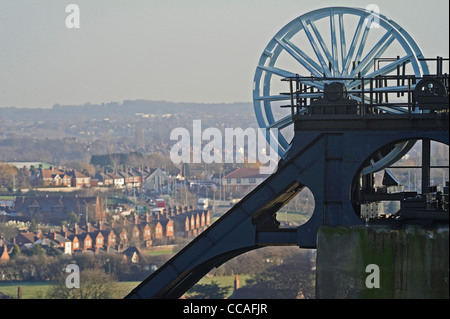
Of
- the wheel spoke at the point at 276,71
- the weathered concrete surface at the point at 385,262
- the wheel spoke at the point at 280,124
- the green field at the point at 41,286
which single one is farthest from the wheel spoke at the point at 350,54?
the green field at the point at 41,286

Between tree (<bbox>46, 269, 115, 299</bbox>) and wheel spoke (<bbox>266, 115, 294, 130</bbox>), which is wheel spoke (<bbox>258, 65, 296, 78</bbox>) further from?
tree (<bbox>46, 269, 115, 299</bbox>)

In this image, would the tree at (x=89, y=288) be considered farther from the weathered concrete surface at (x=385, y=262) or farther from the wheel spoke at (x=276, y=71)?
the weathered concrete surface at (x=385, y=262)

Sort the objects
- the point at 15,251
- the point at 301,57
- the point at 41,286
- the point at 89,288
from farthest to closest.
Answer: the point at 15,251 → the point at 41,286 → the point at 89,288 → the point at 301,57

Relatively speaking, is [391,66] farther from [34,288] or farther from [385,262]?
[34,288]

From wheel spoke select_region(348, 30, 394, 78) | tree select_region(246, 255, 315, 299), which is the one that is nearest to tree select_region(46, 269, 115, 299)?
tree select_region(246, 255, 315, 299)

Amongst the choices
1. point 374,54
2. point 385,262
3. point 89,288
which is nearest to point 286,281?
point 89,288
